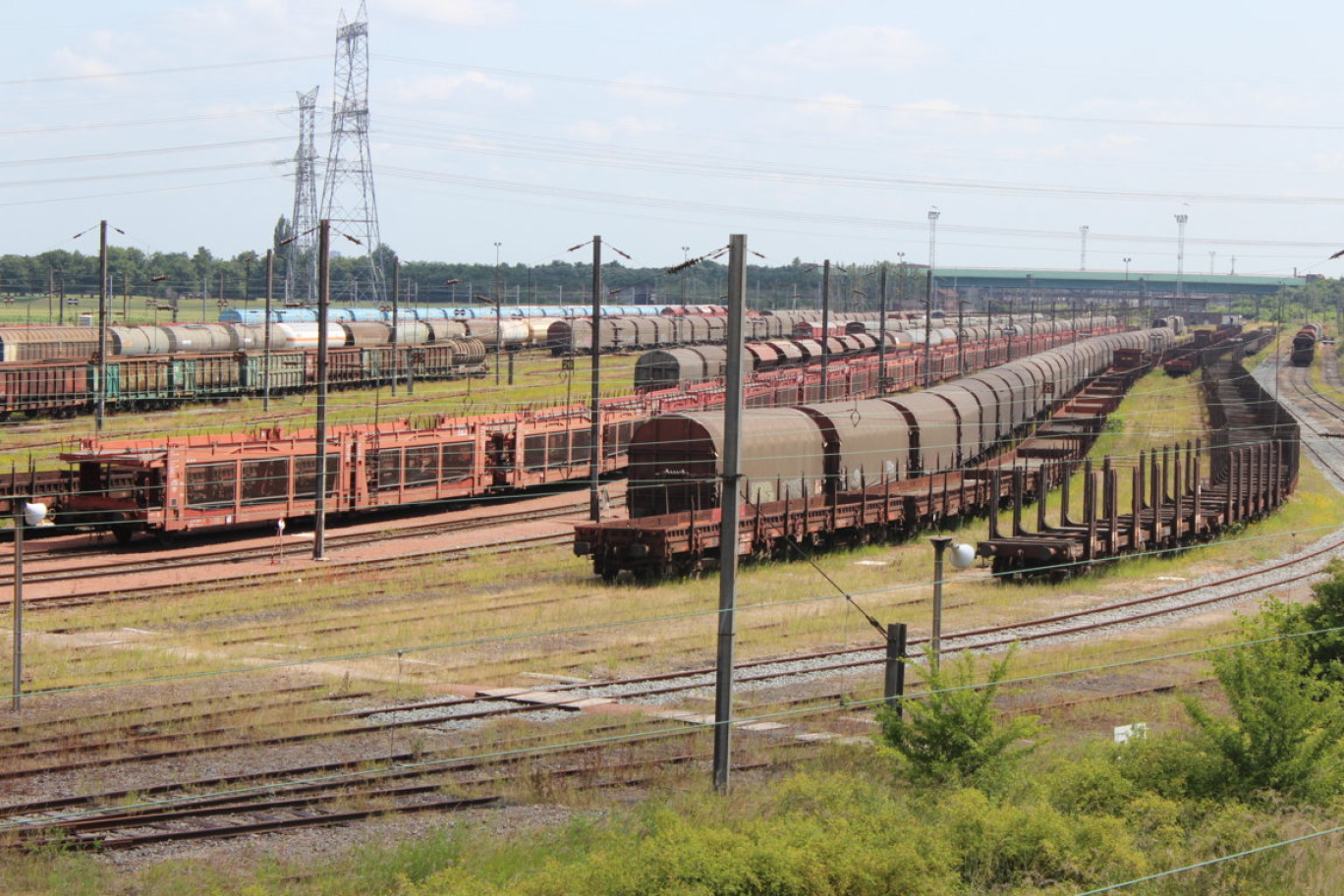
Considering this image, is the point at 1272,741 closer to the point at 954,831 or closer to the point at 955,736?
the point at 955,736

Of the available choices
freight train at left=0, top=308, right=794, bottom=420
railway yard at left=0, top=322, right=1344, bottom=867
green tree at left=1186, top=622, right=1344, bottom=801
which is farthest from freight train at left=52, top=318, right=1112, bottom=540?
green tree at left=1186, top=622, right=1344, bottom=801

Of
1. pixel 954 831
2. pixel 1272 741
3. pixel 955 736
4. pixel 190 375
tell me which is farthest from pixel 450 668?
pixel 190 375

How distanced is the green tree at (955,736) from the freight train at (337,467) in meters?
24.3

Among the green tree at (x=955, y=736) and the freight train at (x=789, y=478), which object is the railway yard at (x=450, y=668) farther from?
the green tree at (x=955, y=736)

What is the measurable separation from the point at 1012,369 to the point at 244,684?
158 feet

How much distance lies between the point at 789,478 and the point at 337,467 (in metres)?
13.2

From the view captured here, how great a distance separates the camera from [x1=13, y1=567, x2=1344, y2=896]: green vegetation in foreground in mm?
11297

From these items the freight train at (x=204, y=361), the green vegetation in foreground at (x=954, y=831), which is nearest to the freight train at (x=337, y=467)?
the freight train at (x=204, y=361)

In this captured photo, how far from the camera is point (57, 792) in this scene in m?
16.9

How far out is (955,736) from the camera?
15023mm

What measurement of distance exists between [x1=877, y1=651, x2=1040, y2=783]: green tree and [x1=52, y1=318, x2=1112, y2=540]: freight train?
24.3 metres

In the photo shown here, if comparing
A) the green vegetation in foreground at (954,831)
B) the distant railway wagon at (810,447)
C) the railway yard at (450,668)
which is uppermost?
the distant railway wagon at (810,447)

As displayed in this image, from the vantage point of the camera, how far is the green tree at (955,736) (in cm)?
1497

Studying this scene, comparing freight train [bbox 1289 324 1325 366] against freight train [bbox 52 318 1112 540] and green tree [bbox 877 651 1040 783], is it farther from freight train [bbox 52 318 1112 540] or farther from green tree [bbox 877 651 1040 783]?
green tree [bbox 877 651 1040 783]
